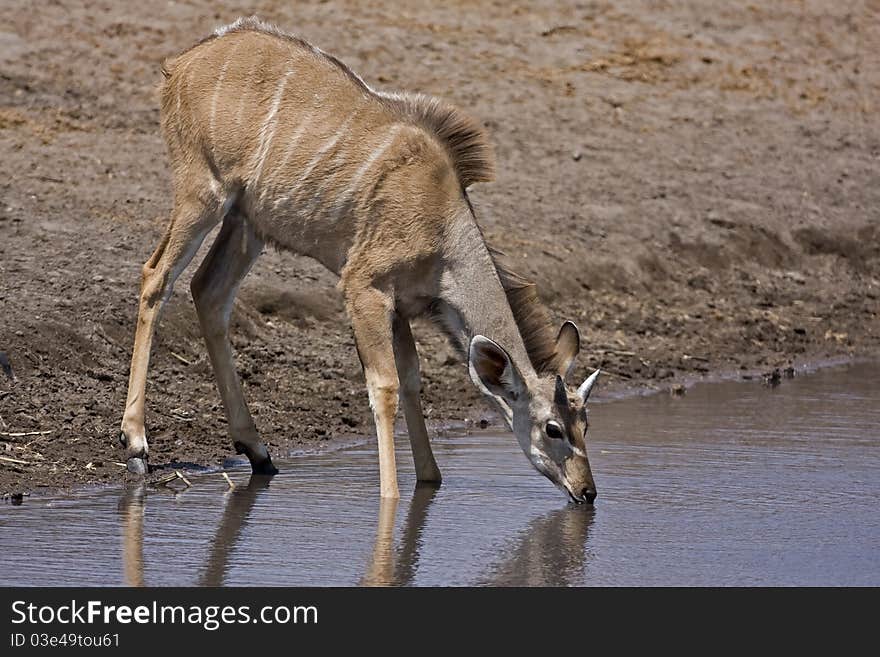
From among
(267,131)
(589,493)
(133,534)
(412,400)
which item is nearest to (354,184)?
(267,131)

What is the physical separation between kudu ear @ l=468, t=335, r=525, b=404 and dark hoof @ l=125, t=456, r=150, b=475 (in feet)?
5.04

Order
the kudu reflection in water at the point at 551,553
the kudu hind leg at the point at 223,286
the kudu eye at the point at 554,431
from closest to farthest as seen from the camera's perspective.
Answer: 1. the kudu reflection in water at the point at 551,553
2. the kudu eye at the point at 554,431
3. the kudu hind leg at the point at 223,286

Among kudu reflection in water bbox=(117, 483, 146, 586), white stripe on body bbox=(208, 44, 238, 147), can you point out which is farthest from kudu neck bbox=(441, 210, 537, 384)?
kudu reflection in water bbox=(117, 483, 146, 586)

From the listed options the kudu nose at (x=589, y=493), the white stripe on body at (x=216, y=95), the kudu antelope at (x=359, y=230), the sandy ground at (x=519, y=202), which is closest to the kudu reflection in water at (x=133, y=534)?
the sandy ground at (x=519, y=202)

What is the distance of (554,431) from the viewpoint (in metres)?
7.46

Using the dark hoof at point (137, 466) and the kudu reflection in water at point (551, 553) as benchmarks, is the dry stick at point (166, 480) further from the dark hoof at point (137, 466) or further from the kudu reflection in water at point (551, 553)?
the kudu reflection in water at point (551, 553)

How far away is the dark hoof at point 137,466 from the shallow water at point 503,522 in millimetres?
242

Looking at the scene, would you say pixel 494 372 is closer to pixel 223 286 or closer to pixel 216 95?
pixel 223 286

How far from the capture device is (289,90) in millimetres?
8211

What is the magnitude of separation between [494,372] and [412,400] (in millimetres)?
588

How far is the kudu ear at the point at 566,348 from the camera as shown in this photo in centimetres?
772
